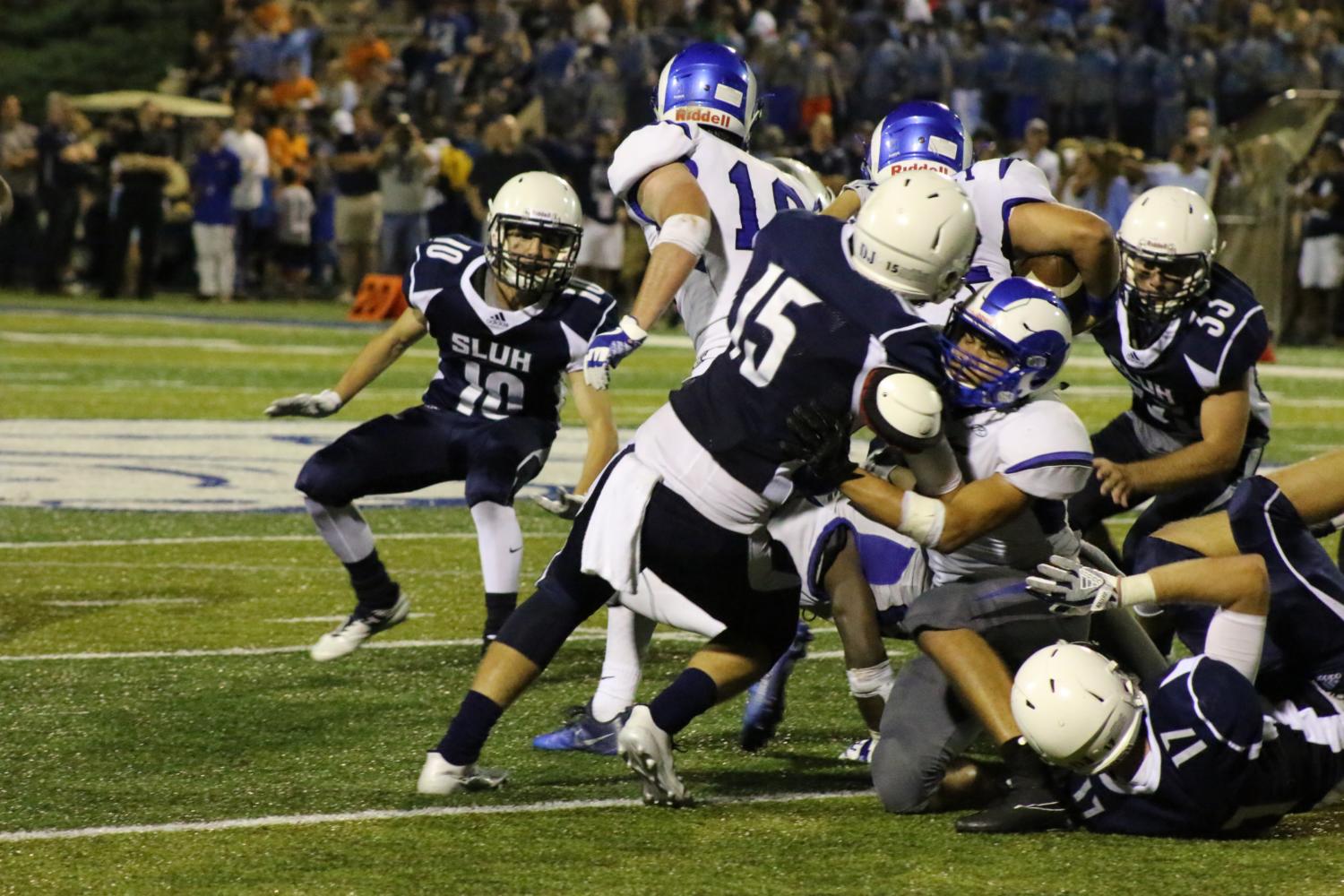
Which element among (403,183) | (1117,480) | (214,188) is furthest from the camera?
(214,188)

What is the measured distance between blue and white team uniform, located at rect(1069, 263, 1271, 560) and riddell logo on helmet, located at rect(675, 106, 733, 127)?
1.21 m

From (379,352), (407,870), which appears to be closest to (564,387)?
(379,352)

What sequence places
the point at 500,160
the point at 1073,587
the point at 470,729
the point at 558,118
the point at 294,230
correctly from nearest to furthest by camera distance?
the point at 1073,587 → the point at 470,729 → the point at 500,160 → the point at 558,118 → the point at 294,230

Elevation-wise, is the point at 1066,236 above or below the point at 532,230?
above

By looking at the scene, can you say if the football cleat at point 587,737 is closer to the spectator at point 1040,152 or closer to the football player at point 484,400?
the football player at point 484,400

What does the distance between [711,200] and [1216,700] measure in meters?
1.97

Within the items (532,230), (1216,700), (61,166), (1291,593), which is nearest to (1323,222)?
(61,166)

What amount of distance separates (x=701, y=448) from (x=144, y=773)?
1.52 metres

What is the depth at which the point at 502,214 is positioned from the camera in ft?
19.6

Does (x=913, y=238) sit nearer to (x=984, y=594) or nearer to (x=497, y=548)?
(x=984, y=594)

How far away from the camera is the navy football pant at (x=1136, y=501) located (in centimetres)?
560

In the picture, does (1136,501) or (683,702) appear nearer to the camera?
(683,702)

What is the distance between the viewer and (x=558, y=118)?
21.8m

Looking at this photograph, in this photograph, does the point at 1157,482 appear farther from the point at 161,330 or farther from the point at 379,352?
the point at 161,330
